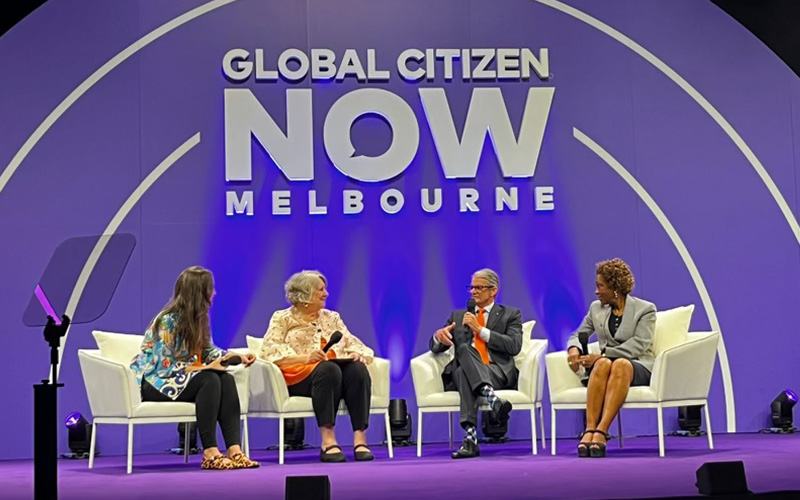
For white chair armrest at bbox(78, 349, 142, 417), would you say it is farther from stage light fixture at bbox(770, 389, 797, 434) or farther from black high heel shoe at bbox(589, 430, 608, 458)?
stage light fixture at bbox(770, 389, 797, 434)

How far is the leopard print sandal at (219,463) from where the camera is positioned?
548 cm

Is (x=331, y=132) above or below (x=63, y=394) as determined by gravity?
above

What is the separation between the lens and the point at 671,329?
247 inches

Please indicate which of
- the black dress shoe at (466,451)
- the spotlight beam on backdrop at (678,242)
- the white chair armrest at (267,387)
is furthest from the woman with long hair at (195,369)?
the spotlight beam on backdrop at (678,242)

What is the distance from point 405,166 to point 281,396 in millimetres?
2007

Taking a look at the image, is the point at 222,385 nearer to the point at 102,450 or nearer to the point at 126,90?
the point at 102,450

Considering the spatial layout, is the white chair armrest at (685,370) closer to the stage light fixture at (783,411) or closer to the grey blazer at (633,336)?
the grey blazer at (633,336)

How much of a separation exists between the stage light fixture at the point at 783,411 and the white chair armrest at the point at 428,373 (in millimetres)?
2302

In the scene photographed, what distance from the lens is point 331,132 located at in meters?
7.21

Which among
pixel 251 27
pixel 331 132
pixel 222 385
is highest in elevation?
pixel 251 27

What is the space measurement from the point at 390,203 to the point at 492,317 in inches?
49.7

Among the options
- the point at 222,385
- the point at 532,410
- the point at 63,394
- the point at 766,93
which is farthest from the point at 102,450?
the point at 766,93

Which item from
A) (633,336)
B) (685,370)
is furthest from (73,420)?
(685,370)

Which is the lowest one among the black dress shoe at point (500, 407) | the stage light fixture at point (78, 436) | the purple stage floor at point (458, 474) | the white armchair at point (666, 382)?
the purple stage floor at point (458, 474)
